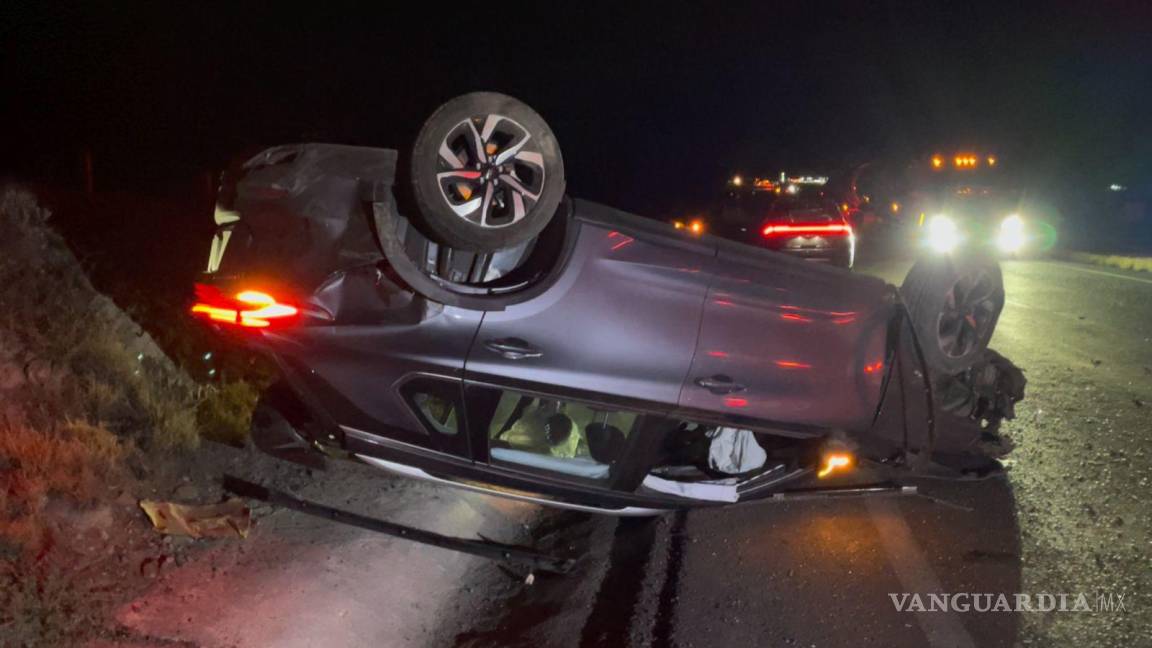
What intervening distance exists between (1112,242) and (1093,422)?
2314 cm

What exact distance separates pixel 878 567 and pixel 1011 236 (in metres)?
16.8

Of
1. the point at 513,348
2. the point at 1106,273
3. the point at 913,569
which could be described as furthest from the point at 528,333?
the point at 1106,273

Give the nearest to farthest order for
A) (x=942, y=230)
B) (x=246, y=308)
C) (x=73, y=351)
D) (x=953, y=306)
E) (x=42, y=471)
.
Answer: (x=246, y=308), (x=42, y=471), (x=73, y=351), (x=953, y=306), (x=942, y=230)

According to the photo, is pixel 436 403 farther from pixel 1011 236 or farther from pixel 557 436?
pixel 1011 236

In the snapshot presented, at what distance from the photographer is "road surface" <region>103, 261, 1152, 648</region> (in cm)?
406

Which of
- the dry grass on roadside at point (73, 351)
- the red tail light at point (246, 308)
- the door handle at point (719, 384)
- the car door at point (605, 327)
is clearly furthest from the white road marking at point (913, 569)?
the dry grass on roadside at point (73, 351)

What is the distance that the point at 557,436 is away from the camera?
479cm

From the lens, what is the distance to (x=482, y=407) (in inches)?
159

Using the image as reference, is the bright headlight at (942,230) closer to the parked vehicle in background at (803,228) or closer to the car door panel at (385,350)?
the parked vehicle in background at (803,228)

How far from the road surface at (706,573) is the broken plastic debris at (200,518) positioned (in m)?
0.13

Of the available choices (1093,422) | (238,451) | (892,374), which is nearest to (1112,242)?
(1093,422)

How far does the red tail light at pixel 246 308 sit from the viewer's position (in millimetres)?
3822

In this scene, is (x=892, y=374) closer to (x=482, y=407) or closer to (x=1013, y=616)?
(x=1013, y=616)

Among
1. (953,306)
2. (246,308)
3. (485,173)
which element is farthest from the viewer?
(953,306)
